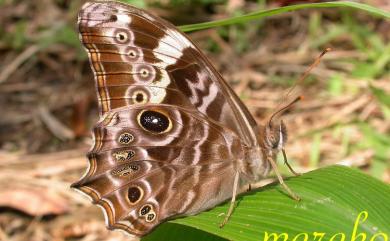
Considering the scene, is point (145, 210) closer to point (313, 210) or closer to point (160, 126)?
point (160, 126)

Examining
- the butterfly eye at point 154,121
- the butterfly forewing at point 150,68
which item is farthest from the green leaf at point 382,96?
the butterfly eye at point 154,121

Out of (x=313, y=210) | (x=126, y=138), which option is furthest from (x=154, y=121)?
(x=313, y=210)

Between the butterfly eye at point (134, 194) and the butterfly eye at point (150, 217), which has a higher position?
the butterfly eye at point (134, 194)

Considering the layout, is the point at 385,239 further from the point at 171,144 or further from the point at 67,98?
the point at 67,98

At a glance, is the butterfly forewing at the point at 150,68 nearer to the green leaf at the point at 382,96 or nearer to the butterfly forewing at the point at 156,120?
the butterfly forewing at the point at 156,120

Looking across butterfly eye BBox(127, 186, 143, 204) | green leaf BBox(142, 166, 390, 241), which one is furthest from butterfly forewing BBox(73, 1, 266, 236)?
green leaf BBox(142, 166, 390, 241)

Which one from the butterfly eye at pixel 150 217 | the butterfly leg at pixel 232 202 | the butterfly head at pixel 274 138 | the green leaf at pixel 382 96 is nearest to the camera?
the butterfly leg at pixel 232 202

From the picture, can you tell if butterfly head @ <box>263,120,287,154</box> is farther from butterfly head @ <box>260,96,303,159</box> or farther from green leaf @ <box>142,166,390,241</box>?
green leaf @ <box>142,166,390,241</box>

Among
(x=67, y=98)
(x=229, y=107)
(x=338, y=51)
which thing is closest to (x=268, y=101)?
(x=338, y=51)
